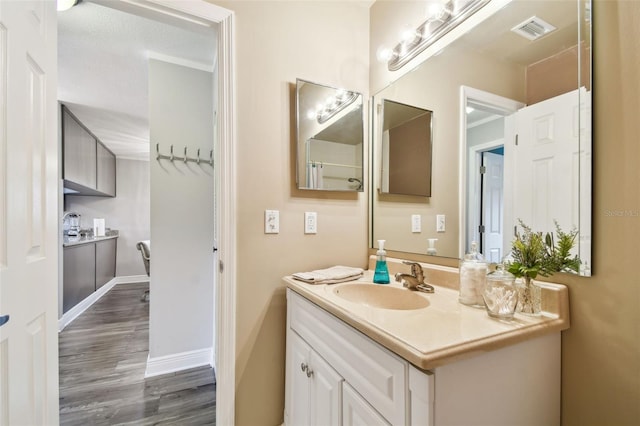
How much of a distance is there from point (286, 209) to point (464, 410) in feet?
3.60

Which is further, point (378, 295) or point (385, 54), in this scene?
point (385, 54)

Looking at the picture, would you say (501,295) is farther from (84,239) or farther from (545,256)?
(84,239)

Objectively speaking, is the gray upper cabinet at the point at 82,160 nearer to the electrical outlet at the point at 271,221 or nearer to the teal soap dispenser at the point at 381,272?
the electrical outlet at the point at 271,221

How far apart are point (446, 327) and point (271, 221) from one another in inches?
37.5

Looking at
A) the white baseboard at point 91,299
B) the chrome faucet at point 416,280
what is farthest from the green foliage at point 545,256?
the white baseboard at point 91,299

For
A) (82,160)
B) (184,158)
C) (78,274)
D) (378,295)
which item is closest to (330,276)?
(378,295)

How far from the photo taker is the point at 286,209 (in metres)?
1.52

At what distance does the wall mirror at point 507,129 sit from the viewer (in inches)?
33.6

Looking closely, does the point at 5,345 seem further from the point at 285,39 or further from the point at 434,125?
the point at 434,125

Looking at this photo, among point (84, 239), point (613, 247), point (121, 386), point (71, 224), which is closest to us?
point (613, 247)

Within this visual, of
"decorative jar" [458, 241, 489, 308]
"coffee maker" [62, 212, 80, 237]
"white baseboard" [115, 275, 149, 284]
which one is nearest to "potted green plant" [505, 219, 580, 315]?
"decorative jar" [458, 241, 489, 308]

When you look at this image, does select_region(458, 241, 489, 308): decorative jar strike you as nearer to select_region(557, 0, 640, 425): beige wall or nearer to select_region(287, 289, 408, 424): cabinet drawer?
select_region(557, 0, 640, 425): beige wall

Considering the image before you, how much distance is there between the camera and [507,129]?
3.48 ft

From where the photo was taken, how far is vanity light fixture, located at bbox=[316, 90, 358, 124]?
1.59m
